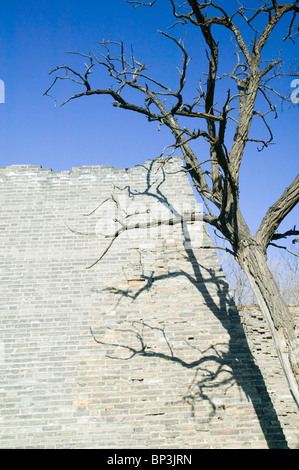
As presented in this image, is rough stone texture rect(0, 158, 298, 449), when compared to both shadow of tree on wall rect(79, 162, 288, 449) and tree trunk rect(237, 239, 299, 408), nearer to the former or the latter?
shadow of tree on wall rect(79, 162, 288, 449)

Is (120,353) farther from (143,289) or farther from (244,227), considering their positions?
(244,227)

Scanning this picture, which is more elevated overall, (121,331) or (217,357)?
(121,331)

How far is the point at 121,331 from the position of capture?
534 centimetres

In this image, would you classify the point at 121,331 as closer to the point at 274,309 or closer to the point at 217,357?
the point at 217,357

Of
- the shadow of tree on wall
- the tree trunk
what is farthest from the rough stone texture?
the tree trunk

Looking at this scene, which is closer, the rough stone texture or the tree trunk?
the tree trunk

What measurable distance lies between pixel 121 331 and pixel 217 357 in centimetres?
155

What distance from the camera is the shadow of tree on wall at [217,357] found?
469 cm

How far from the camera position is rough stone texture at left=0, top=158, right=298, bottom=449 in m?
4.59

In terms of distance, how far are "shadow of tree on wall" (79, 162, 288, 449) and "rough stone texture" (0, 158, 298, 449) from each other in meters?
0.02

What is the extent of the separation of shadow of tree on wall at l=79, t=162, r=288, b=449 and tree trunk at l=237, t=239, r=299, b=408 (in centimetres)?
143

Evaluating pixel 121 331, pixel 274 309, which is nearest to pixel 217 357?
pixel 121 331

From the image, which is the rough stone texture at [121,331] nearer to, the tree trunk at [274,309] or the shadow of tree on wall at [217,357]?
the shadow of tree on wall at [217,357]

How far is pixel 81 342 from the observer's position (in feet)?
17.1
